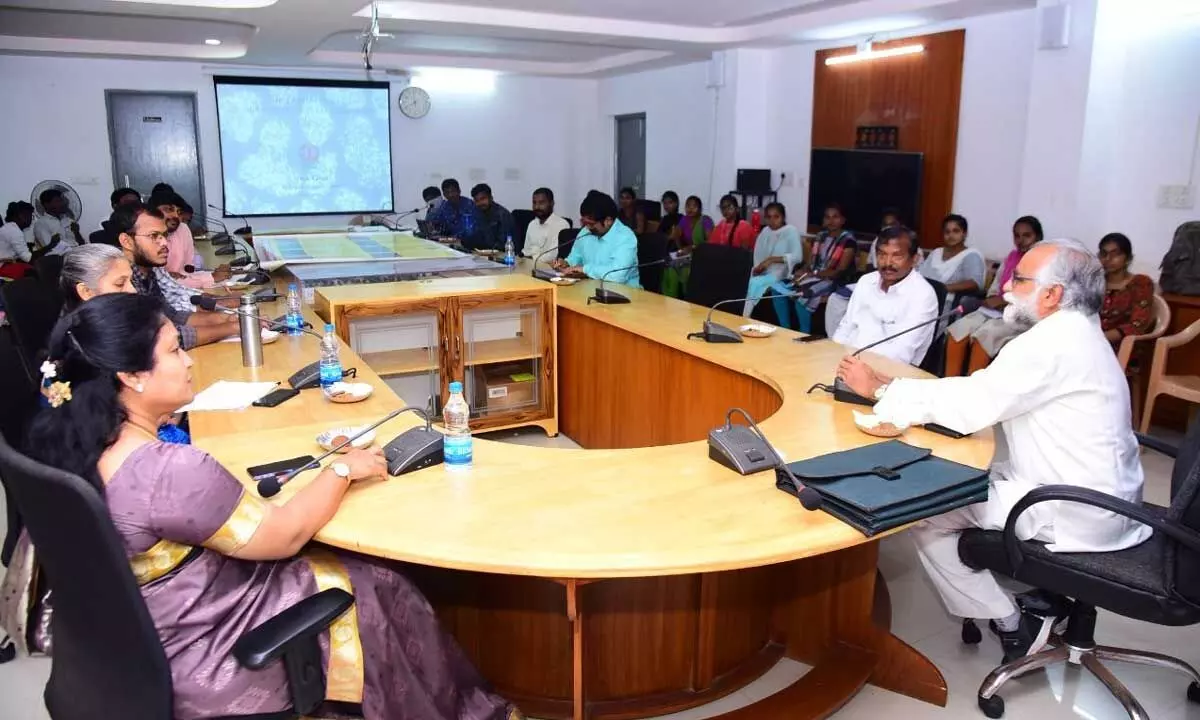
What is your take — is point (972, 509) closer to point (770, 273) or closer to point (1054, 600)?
point (1054, 600)

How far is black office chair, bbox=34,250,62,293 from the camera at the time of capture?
2.96 m

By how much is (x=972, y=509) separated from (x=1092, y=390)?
0.40m

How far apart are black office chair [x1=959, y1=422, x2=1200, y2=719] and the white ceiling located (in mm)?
4307

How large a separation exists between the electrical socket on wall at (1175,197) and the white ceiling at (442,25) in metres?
1.42

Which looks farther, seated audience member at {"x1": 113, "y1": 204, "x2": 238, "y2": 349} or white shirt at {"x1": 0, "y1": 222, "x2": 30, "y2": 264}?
white shirt at {"x1": 0, "y1": 222, "x2": 30, "y2": 264}

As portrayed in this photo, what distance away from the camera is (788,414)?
2379 mm

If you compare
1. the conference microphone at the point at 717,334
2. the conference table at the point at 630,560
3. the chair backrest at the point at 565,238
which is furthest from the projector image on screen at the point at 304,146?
the conference microphone at the point at 717,334

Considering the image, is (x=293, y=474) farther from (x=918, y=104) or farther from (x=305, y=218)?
(x=305, y=218)

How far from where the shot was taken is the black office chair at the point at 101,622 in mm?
1241

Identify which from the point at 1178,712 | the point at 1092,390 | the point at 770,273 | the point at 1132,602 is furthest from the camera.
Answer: the point at 770,273

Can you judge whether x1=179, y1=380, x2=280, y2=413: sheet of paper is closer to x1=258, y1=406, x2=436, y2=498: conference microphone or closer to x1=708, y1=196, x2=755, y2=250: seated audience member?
x1=258, y1=406, x2=436, y2=498: conference microphone

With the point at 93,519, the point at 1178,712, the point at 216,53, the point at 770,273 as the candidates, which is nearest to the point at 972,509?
the point at 1178,712

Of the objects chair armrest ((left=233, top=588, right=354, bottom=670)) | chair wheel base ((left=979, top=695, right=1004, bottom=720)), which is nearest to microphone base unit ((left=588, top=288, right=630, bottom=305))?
chair wheel base ((left=979, top=695, right=1004, bottom=720))

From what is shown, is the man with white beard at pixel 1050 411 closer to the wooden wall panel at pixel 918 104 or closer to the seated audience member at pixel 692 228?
the wooden wall panel at pixel 918 104
